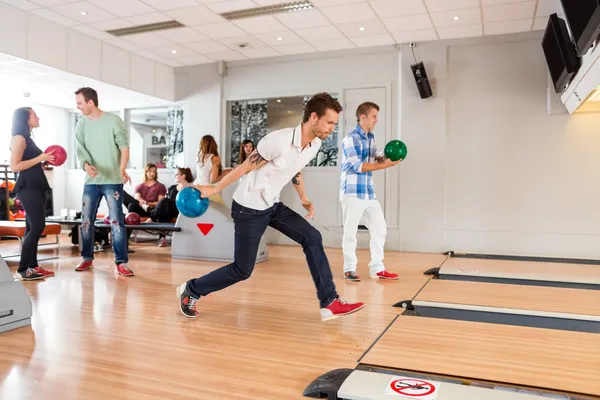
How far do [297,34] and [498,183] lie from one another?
3.50 m

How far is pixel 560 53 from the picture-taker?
504 centimetres

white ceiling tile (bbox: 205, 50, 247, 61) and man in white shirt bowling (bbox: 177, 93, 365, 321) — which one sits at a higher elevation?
white ceiling tile (bbox: 205, 50, 247, 61)

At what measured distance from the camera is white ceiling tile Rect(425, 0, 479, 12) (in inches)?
219

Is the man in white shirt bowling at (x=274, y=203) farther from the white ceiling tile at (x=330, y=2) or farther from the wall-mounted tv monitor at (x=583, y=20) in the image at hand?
the white ceiling tile at (x=330, y=2)

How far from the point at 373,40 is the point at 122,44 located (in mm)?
3767

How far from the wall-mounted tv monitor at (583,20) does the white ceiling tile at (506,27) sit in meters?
2.39

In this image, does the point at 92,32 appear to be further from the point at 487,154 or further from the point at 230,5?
the point at 487,154

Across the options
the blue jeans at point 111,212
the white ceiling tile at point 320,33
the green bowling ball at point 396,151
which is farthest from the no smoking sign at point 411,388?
the white ceiling tile at point 320,33

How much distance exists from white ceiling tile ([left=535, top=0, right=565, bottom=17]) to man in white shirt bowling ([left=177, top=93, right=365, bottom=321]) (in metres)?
4.09

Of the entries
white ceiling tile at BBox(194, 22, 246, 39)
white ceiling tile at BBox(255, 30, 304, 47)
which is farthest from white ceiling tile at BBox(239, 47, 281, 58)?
white ceiling tile at BBox(194, 22, 246, 39)

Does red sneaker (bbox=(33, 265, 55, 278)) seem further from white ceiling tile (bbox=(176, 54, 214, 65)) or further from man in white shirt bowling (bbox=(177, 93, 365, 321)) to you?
white ceiling tile (bbox=(176, 54, 214, 65))

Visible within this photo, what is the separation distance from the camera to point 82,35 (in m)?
6.93

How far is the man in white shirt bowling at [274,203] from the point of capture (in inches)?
107

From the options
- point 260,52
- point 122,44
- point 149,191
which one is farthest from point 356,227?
point 122,44
